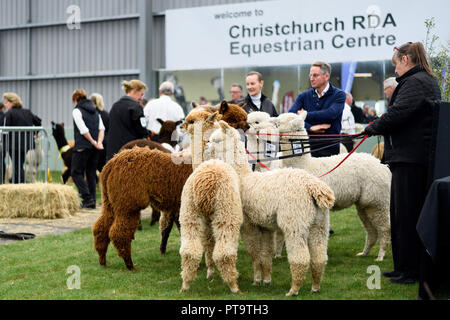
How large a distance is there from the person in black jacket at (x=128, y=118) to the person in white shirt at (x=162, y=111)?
1.28ft

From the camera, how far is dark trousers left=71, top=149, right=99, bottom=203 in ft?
34.2

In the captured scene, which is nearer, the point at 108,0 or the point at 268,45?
the point at 268,45

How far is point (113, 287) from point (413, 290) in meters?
2.71

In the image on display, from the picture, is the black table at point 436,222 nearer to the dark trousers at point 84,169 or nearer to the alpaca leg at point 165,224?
the alpaca leg at point 165,224

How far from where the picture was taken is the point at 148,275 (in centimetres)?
553

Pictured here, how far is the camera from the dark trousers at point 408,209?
492 centimetres

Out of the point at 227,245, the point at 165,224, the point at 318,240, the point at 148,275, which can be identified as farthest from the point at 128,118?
the point at 318,240

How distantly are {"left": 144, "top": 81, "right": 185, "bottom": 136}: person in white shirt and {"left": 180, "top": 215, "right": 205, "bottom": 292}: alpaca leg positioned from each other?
414 centimetres

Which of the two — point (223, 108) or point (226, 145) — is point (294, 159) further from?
point (226, 145)

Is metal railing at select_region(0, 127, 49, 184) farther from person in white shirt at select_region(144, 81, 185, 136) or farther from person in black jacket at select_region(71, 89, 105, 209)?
person in white shirt at select_region(144, 81, 185, 136)

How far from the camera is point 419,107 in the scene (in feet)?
15.8
